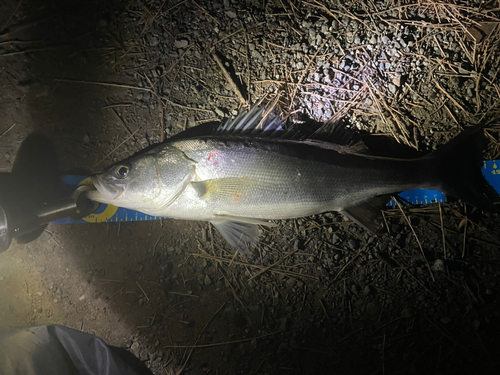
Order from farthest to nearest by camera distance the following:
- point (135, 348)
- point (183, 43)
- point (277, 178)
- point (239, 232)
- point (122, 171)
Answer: point (183, 43), point (135, 348), point (239, 232), point (122, 171), point (277, 178)

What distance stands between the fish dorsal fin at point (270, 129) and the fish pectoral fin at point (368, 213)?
610mm

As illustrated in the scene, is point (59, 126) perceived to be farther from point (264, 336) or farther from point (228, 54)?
point (264, 336)

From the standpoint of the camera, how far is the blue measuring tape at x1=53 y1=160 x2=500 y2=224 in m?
2.72

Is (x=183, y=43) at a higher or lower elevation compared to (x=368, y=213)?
higher

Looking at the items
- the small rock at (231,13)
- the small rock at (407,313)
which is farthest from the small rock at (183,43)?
the small rock at (407,313)

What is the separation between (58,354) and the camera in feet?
8.59

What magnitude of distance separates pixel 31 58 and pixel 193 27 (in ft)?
5.94

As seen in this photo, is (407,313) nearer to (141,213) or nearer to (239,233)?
(239,233)

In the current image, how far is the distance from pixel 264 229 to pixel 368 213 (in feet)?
3.33

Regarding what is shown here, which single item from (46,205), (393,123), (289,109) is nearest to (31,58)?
(46,205)

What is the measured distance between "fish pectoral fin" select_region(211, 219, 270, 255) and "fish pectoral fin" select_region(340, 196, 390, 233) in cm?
88

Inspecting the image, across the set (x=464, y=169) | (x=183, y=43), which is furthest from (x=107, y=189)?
(x=464, y=169)

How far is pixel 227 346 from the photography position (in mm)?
2766

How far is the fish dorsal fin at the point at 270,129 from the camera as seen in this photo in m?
2.66
